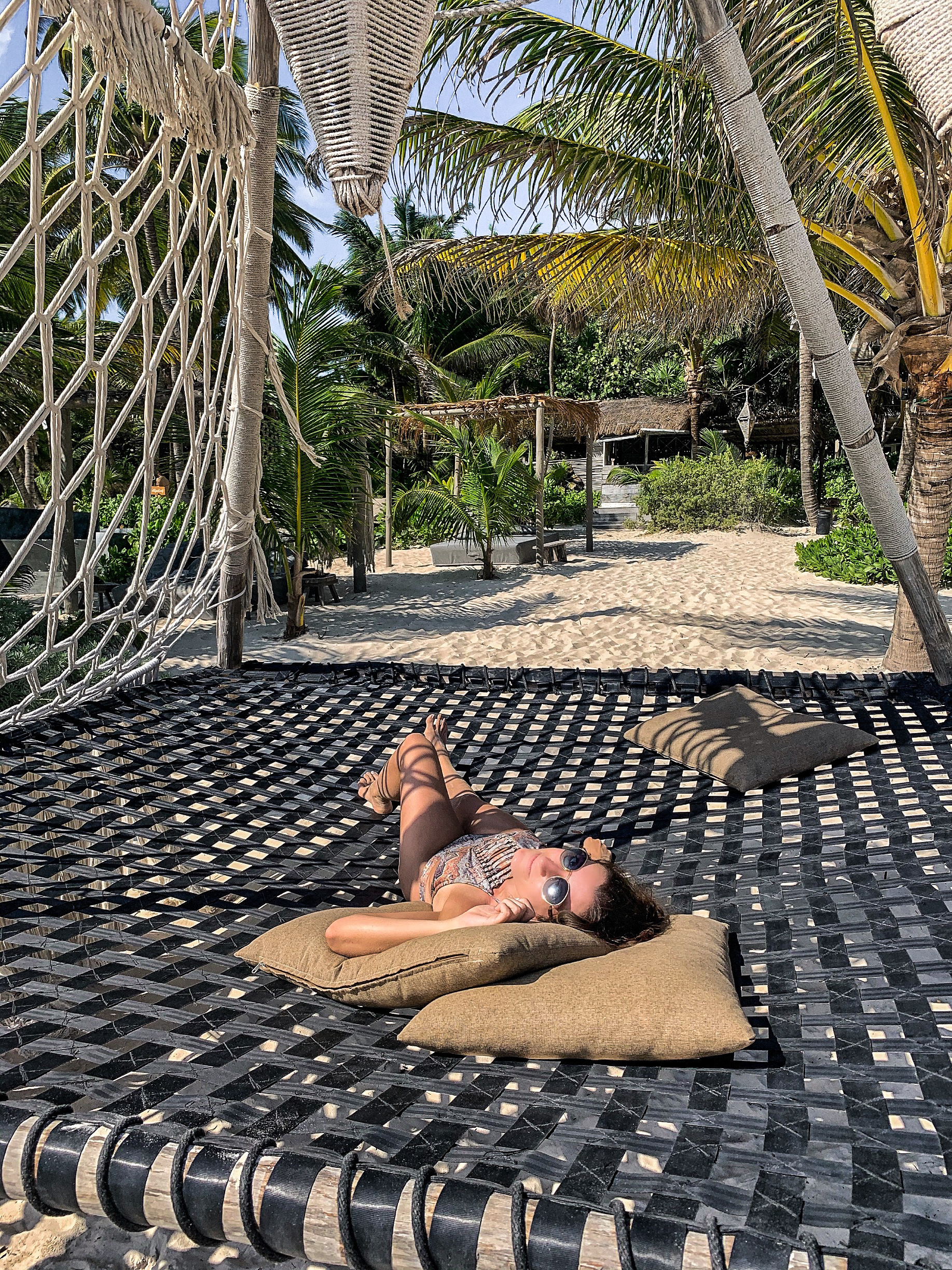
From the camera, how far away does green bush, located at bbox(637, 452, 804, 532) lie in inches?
517

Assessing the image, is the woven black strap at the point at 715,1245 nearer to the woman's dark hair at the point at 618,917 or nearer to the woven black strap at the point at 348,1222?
the woven black strap at the point at 348,1222

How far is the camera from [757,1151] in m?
0.88

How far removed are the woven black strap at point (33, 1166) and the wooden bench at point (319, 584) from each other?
21.3 ft

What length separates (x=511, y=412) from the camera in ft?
32.8

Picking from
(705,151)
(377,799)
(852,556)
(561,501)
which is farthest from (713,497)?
(377,799)

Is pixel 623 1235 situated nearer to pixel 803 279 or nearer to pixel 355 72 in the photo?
pixel 355 72

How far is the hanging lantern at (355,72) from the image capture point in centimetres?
150

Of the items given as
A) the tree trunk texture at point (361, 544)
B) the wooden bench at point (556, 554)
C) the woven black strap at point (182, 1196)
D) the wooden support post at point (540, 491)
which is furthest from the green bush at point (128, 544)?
the woven black strap at point (182, 1196)

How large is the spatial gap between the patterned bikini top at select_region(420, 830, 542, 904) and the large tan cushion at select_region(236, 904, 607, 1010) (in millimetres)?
269

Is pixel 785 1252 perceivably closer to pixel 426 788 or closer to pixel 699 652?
pixel 426 788

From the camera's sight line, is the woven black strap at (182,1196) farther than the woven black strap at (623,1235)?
Yes

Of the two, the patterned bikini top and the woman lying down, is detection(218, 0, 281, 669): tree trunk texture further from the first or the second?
the patterned bikini top

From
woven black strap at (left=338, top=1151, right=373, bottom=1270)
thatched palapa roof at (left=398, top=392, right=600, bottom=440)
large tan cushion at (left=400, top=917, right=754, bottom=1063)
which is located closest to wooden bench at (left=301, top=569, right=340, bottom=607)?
thatched palapa roof at (left=398, top=392, right=600, bottom=440)

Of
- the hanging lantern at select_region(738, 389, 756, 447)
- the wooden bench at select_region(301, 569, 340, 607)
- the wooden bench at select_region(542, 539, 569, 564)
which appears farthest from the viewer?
the hanging lantern at select_region(738, 389, 756, 447)
